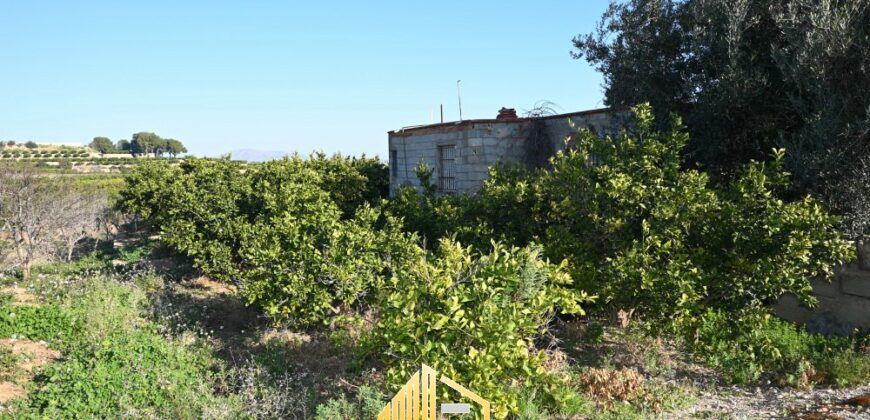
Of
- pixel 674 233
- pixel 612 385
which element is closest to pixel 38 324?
pixel 612 385

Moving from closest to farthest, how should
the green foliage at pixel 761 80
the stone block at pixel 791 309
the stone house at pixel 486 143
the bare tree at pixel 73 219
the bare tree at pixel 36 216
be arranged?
the green foliage at pixel 761 80 < the stone block at pixel 791 309 < the stone house at pixel 486 143 < the bare tree at pixel 36 216 < the bare tree at pixel 73 219

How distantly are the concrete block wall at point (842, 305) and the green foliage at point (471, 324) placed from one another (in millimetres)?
4838

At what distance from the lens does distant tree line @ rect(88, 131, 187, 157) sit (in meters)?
84.4

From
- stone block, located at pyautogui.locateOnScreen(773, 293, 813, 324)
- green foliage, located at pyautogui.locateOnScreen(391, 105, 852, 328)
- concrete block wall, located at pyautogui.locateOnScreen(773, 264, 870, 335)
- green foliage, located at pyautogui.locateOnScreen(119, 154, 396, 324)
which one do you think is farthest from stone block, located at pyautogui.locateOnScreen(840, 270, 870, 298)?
green foliage, located at pyautogui.locateOnScreen(119, 154, 396, 324)

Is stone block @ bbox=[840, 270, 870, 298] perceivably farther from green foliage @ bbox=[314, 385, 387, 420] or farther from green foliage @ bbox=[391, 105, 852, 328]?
green foliage @ bbox=[314, 385, 387, 420]

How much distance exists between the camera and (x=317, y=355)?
26.1 ft

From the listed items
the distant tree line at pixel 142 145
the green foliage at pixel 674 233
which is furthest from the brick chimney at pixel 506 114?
the distant tree line at pixel 142 145

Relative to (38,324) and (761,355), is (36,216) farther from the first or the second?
(761,355)

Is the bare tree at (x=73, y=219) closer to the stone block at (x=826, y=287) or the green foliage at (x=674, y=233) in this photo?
the green foliage at (x=674, y=233)

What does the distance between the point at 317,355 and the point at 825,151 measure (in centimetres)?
650

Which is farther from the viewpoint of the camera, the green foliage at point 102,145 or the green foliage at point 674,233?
the green foliage at point 102,145

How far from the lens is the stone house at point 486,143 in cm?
1258

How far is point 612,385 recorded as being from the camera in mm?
6102

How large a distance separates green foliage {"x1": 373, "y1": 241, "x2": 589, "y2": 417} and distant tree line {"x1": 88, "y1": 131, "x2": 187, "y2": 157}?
8487 centimetres
